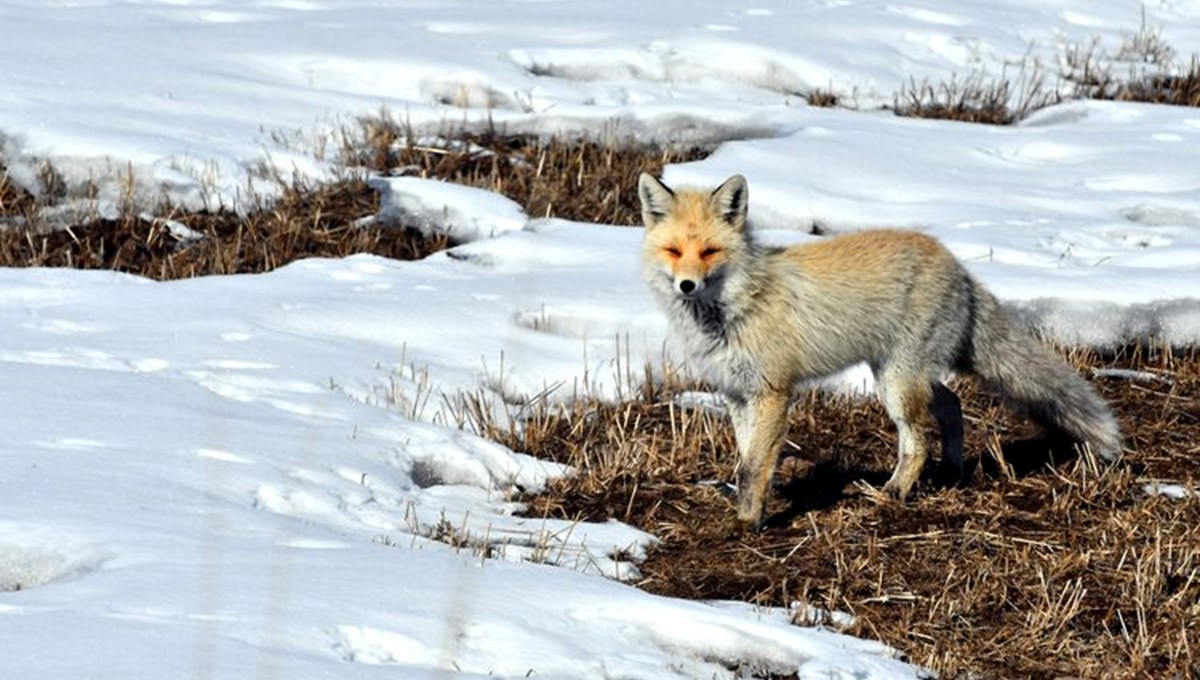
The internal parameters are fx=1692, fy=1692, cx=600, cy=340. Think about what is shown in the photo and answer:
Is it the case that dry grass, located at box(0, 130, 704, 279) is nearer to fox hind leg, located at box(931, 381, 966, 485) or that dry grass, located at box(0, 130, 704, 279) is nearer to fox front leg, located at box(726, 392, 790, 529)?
fox hind leg, located at box(931, 381, 966, 485)

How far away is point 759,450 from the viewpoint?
692 centimetres

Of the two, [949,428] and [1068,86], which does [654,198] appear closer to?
[949,428]

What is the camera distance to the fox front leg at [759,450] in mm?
6867

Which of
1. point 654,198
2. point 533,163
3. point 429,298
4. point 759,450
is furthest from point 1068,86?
point 759,450

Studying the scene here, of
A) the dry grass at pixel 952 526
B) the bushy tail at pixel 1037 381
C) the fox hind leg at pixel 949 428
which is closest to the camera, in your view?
the dry grass at pixel 952 526

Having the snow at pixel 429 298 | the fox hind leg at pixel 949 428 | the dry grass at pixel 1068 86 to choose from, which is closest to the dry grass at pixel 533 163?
the snow at pixel 429 298

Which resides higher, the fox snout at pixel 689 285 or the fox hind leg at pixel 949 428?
the fox snout at pixel 689 285

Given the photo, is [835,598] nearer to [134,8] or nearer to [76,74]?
[76,74]

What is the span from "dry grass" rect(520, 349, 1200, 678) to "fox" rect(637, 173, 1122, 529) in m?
0.24

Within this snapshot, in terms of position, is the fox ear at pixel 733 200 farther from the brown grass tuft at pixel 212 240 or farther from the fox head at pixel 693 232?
the brown grass tuft at pixel 212 240

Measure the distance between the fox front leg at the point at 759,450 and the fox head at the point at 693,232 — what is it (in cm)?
53

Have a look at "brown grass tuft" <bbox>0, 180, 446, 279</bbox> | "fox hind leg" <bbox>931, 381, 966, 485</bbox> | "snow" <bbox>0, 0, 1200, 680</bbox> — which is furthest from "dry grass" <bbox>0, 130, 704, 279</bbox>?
"fox hind leg" <bbox>931, 381, 966, 485</bbox>

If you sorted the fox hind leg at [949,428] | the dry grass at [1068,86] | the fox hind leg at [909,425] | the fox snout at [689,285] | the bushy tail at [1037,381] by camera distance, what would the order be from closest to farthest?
the fox snout at [689,285], the fox hind leg at [909,425], the bushy tail at [1037,381], the fox hind leg at [949,428], the dry grass at [1068,86]

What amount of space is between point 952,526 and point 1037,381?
3.06 ft
